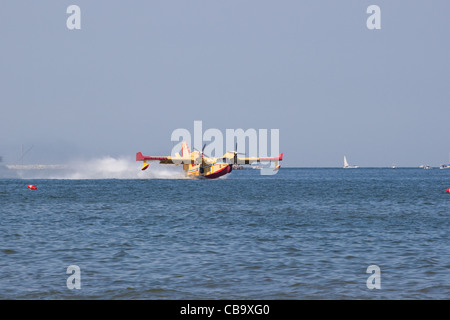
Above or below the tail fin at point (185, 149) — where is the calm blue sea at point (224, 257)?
above

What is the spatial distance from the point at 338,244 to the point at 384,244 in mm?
2103

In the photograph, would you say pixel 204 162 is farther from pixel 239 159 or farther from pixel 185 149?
pixel 185 149

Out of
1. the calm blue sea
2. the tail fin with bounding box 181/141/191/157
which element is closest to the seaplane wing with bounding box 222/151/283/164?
the tail fin with bounding box 181/141/191/157

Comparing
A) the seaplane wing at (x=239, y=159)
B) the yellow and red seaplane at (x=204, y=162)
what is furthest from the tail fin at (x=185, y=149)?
the seaplane wing at (x=239, y=159)

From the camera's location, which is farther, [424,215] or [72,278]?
[424,215]

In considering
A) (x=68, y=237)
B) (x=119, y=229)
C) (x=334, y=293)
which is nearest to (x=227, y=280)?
(x=334, y=293)

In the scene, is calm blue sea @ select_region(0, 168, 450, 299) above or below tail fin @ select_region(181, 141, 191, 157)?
above

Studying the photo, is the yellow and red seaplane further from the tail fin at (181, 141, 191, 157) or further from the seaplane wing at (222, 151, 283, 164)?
the tail fin at (181, 141, 191, 157)

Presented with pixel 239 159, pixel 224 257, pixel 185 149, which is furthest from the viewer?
pixel 185 149

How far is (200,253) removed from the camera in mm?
18844

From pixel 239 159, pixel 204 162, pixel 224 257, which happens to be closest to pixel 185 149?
pixel 204 162

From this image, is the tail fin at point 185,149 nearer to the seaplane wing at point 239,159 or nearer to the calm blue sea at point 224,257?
the seaplane wing at point 239,159
